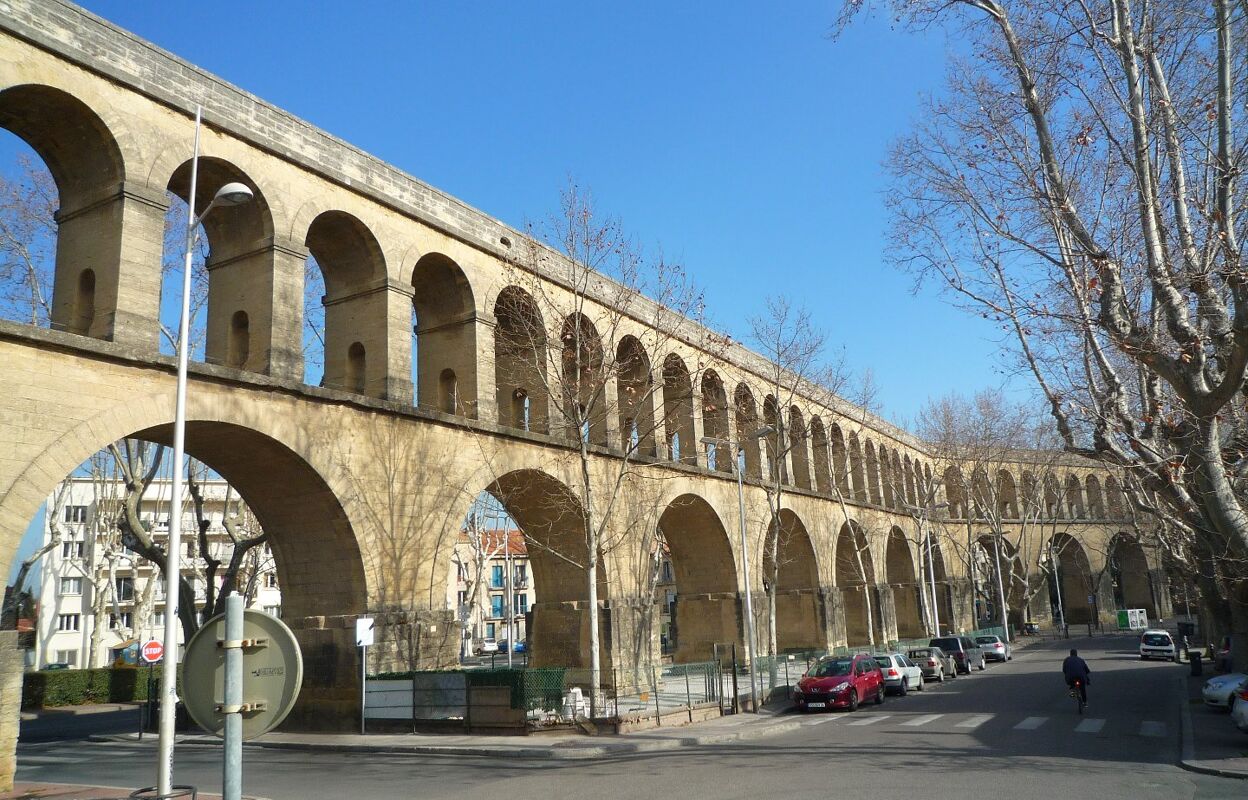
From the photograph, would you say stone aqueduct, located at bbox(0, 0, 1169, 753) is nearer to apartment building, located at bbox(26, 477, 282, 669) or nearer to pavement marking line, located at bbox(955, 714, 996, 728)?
pavement marking line, located at bbox(955, 714, 996, 728)

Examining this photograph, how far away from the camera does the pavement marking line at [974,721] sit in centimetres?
1748

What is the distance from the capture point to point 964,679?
31.5 metres

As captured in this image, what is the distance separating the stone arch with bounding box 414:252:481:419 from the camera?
22.2m

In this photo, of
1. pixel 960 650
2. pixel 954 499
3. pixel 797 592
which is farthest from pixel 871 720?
pixel 954 499

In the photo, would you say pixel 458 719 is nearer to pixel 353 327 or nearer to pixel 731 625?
pixel 353 327

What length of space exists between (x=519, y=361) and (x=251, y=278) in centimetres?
927

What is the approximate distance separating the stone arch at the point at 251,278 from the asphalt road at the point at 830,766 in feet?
24.8

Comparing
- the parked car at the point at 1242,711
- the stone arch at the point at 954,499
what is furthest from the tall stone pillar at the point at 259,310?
the stone arch at the point at 954,499

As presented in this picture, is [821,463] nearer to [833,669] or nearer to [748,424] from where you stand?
[748,424]

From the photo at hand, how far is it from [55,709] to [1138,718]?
3540 cm

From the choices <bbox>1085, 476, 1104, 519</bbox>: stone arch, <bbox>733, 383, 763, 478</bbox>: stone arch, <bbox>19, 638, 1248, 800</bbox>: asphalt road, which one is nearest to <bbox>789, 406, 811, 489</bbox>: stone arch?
<bbox>733, 383, 763, 478</bbox>: stone arch

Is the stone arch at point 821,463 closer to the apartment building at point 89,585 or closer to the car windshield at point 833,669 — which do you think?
the car windshield at point 833,669

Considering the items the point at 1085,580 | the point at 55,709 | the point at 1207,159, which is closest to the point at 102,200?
the point at 1207,159

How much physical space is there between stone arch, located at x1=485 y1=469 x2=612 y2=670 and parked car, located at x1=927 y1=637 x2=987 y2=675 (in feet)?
49.2
